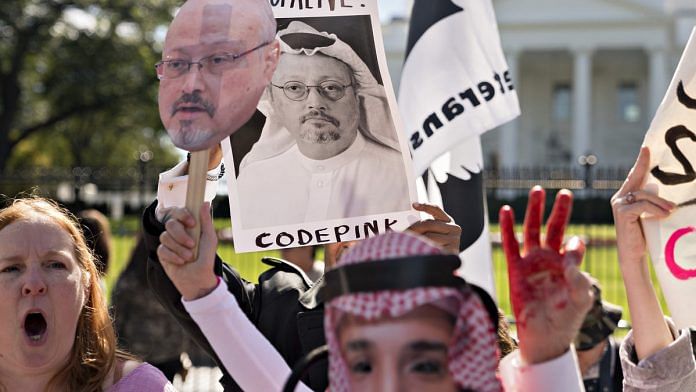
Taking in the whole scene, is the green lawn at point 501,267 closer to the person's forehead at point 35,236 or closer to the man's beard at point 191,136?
the person's forehead at point 35,236

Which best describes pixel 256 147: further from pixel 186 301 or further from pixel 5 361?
pixel 5 361

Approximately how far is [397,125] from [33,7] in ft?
98.9

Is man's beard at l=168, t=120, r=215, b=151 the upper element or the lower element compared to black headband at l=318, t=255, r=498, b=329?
upper

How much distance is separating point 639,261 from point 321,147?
0.81 m

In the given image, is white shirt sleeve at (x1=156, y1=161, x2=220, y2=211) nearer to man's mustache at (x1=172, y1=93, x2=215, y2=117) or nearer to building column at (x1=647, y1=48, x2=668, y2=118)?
man's mustache at (x1=172, y1=93, x2=215, y2=117)

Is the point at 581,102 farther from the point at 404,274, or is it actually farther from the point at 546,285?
the point at 404,274

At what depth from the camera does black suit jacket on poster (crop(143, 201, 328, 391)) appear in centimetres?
221

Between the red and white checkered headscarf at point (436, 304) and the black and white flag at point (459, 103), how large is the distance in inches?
93.0

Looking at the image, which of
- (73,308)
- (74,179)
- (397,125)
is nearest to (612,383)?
(397,125)

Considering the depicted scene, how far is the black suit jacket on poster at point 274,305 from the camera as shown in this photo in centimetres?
221

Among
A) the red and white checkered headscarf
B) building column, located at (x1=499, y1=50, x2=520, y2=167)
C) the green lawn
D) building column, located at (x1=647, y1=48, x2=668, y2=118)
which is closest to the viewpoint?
the red and white checkered headscarf

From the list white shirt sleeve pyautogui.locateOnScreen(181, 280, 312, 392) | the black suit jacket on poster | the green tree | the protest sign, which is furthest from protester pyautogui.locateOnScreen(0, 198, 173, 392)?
the green tree

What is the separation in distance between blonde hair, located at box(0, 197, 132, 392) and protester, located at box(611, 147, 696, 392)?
1295mm

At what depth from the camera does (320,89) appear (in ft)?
7.73
